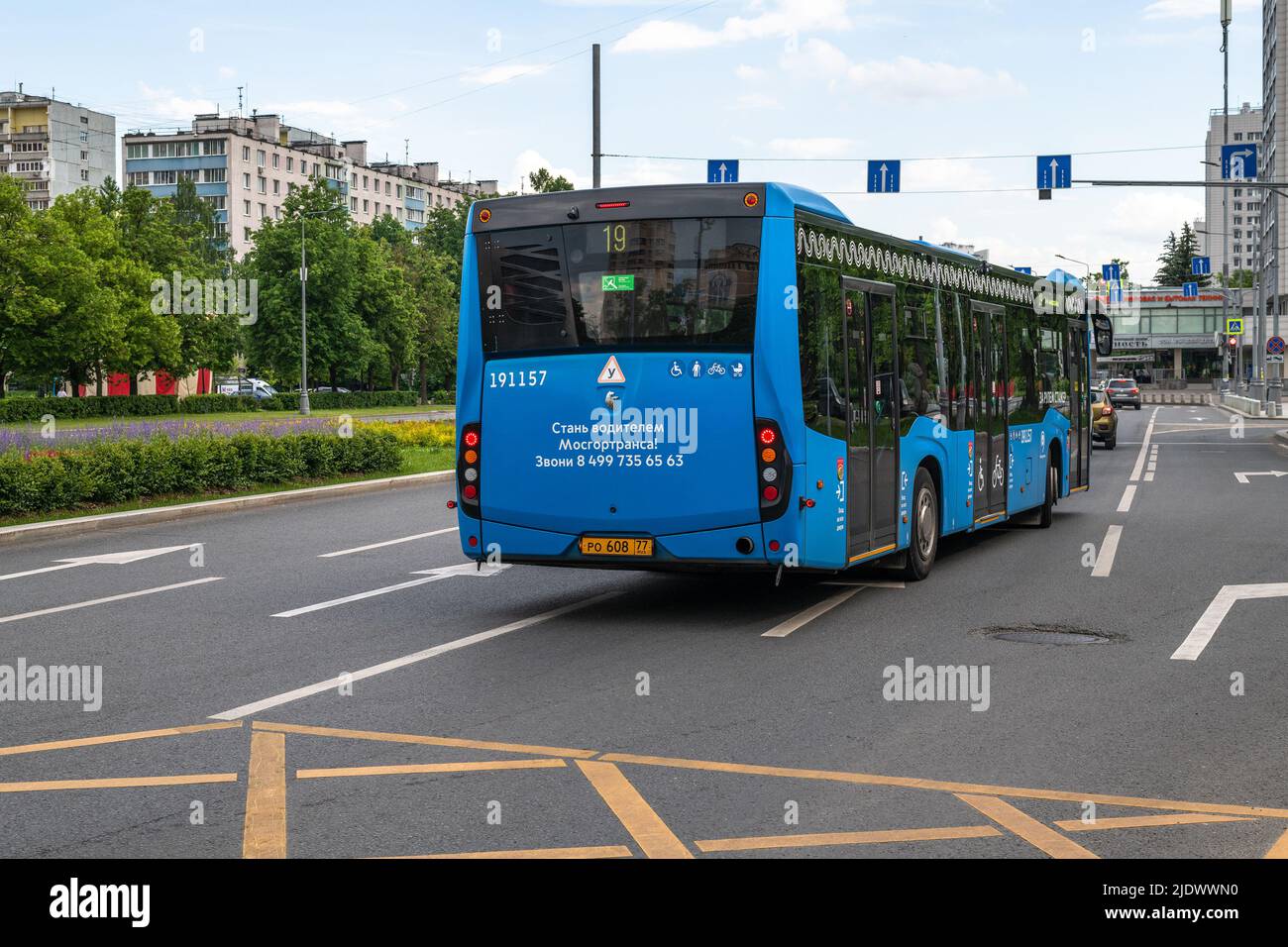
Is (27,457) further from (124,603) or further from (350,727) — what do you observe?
(350,727)

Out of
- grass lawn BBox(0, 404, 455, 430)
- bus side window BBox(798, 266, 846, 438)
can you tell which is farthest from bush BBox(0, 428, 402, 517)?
grass lawn BBox(0, 404, 455, 430)

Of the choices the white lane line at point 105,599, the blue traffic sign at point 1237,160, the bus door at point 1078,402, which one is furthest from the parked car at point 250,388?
the white lane line at point 105,599

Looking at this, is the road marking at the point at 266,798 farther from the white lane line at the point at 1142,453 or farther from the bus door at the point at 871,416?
the white lane line at the point at 1142,453

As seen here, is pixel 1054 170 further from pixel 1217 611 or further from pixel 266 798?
pixel 266 798

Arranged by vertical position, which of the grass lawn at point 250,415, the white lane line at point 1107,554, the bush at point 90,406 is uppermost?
the bush at point 90,406

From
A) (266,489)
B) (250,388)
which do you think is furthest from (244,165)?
(266,489)

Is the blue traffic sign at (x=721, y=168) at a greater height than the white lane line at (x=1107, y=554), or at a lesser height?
greater

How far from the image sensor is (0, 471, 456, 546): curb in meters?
17.1

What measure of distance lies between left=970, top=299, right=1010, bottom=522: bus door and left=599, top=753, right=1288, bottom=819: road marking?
911 cm

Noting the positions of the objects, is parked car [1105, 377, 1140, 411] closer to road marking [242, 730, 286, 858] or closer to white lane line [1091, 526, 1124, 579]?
white lane line [1091, 526, 1124, 579]

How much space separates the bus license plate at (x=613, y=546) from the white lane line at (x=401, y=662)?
26.0 inches

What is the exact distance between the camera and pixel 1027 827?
18.3 feet

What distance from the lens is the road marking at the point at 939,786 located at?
5.87 m

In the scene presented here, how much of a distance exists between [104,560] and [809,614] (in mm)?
7731
